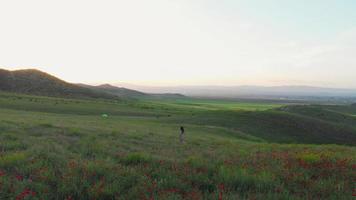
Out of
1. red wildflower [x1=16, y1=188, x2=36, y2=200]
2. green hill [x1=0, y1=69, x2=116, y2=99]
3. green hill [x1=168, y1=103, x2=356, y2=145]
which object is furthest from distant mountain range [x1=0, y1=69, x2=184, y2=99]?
red wildflower [x1=16, y1=188, x2=36, y2=200]

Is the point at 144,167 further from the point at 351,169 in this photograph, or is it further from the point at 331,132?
the point at 331,132

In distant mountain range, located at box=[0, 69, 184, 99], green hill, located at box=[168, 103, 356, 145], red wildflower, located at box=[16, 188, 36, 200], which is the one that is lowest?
green hill, located at box=[168, 103, 356, 145]

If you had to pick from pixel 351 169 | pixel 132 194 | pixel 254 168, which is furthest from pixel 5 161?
pixel 351 169

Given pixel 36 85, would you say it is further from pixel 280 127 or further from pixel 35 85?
pixel 280 127

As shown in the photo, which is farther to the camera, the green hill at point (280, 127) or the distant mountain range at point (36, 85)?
the distant mountain range at point (36, 85)

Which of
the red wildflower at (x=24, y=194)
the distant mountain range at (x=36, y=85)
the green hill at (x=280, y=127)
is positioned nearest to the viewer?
the red wildflower at (x=24, y=194)

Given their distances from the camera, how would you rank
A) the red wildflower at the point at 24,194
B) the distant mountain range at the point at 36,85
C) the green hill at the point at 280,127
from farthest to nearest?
the distant mountain range at the point at 36,85
the green hill at the point at 280,127
the red wildflower at the point at 24,194

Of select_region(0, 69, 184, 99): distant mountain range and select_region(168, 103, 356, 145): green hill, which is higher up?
select_region(0, 69, 184, 99): distant mountain range

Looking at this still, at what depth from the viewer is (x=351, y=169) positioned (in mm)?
7215

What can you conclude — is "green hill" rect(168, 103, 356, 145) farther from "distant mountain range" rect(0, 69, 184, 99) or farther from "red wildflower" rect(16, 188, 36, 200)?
"distant mountain range" rect(0, 69, 184, 99)

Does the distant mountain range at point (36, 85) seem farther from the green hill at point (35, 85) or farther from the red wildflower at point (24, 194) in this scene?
the red wildflower at point (24, 194)

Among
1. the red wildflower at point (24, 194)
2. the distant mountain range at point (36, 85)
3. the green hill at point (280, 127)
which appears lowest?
the green hill at point (280, 127)

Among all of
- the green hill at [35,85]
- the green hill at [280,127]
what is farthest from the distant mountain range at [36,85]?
the green hill at [280,127]

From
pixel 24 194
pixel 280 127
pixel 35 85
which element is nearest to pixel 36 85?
pixel 35 85
